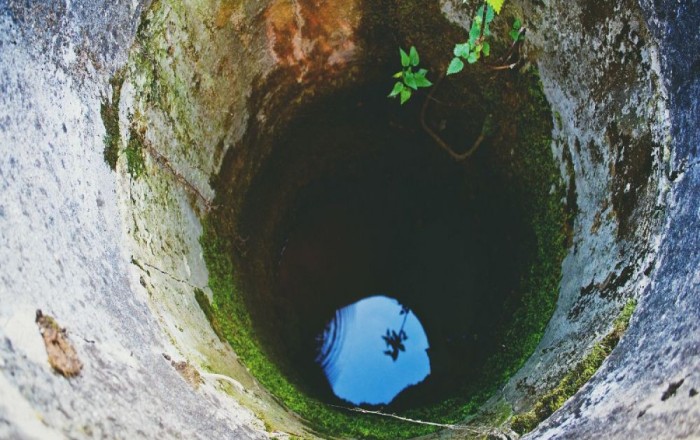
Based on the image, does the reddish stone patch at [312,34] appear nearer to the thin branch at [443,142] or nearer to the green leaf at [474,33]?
the thin branch at [443,142]

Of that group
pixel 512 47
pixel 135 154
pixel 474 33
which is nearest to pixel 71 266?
pixel 135 154

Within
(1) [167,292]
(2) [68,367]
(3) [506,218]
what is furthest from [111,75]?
(3) [506,218]

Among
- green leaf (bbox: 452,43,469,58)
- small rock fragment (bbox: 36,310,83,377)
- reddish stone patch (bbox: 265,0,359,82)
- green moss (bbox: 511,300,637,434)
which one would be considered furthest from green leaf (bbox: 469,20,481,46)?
small rock fragment (bbox: 36,310,83,377)

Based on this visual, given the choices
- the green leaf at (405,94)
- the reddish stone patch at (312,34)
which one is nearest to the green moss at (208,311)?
the reddish stone patch at (312,34)

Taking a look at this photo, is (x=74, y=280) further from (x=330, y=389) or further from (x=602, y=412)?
(x=330, y=389)

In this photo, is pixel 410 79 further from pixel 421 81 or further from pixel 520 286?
pixel 520 286
